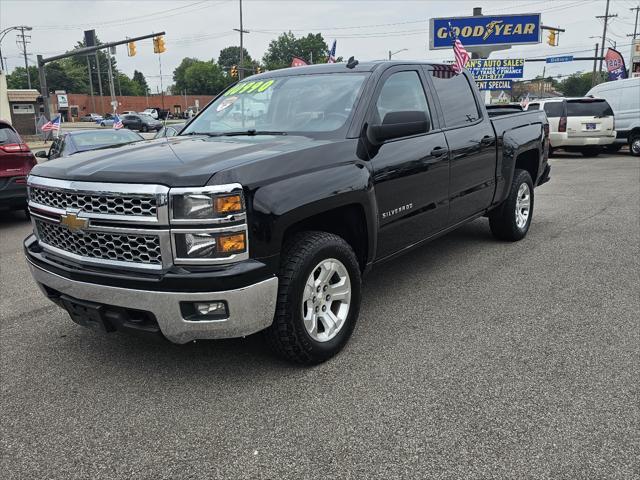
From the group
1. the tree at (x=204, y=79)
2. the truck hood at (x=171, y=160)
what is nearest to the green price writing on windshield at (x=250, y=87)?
the truck hood at (x=171, y=160)

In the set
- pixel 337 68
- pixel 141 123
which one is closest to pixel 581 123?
pixel 337 68

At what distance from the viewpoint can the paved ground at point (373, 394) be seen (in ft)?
8.41

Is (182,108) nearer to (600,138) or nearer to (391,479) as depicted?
(600,138)

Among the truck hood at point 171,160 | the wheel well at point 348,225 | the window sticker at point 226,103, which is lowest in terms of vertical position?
the wheel well at point 348,225

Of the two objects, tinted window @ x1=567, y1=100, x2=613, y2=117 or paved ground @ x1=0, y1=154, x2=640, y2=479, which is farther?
tinted window @ x1=567, y1=100, x2=613, y2=117

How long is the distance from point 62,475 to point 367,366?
176cm

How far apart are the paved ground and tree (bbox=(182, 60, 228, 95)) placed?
392 feet

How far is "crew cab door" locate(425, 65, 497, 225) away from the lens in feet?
15.8

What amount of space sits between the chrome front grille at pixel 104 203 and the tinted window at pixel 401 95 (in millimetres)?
1899

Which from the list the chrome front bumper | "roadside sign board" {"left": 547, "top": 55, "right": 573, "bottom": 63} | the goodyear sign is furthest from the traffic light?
"roadside sign board" {"left": 547, "top": 55, "right": 573, "bottom": 63}

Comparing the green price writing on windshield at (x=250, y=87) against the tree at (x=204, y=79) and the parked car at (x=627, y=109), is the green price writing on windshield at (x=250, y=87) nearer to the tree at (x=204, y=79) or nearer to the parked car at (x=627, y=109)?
the parked car at (x=627, y=109)

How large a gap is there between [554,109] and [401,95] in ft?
44.8

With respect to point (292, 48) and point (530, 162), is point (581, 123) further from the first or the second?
point (292, 48)

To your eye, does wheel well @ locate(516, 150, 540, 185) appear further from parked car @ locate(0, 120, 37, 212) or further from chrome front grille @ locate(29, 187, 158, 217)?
parked car @ locate(0, 120, 37, 212)
